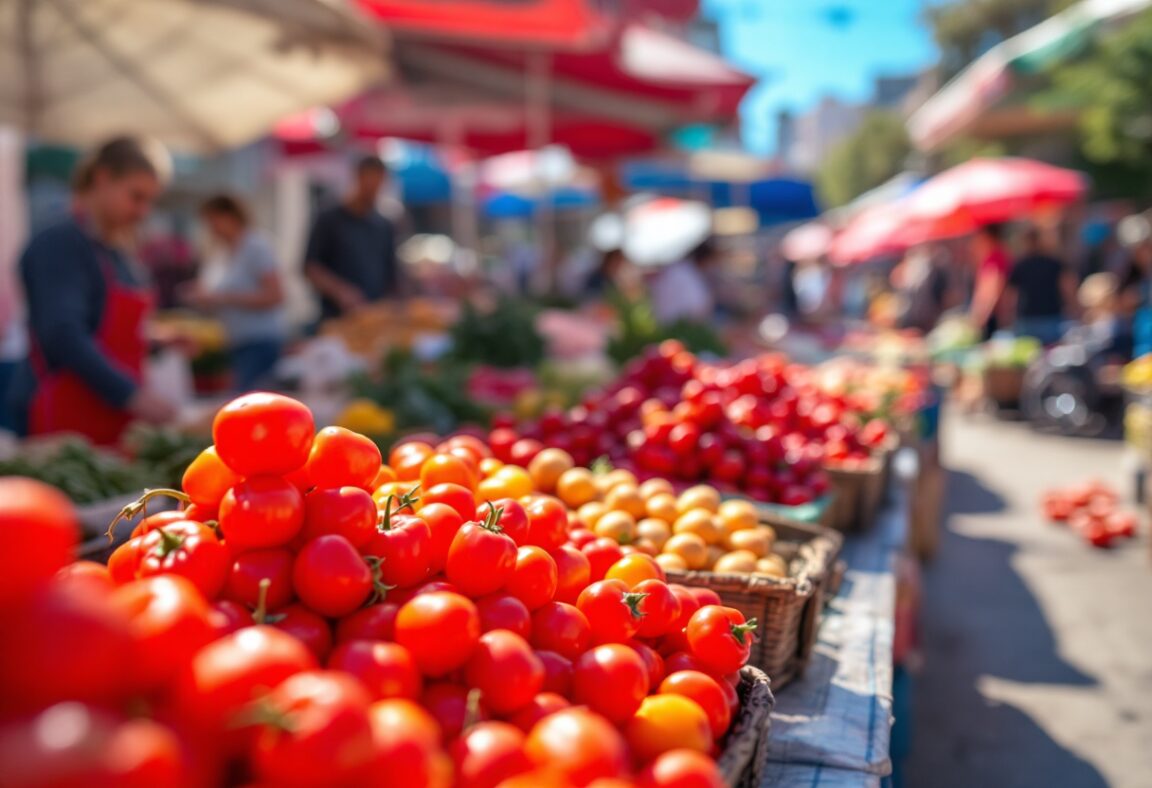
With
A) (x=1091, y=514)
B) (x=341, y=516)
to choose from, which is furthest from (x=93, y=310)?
(x=1091, y=514)

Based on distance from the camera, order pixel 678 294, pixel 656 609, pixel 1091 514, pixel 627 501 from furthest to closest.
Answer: pixel 678 294
pixel 1091 514
pixel 627 501
pixel 656 609

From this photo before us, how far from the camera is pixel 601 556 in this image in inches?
72.3

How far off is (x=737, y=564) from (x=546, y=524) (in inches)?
27.5

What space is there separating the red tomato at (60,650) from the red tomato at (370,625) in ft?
1.33

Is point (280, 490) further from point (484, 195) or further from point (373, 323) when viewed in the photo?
point (484, 195)

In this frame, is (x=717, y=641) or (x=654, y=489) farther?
(x=654, y=489)

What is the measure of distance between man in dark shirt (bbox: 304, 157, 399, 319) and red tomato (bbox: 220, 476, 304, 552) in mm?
5211

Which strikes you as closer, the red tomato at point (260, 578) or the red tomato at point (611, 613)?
the red tomato at point (260, 578)

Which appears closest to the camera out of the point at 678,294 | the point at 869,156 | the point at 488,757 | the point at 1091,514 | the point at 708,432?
the point at 488,757

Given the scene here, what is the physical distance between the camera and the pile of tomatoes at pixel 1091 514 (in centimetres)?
555

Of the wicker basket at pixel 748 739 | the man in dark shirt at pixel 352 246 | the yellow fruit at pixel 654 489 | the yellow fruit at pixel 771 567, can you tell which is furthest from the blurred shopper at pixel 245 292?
the wicker basket at pixel 748 739

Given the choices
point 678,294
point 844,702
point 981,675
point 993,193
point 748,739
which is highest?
point 993,193

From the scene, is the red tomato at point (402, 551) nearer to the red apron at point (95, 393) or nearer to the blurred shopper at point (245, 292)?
the red apron at point (95, 393)

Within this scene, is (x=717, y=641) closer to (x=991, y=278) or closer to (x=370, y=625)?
(x=370, y=625)
